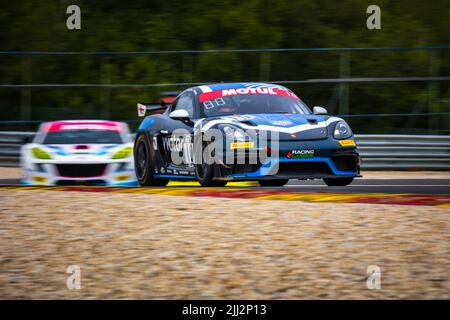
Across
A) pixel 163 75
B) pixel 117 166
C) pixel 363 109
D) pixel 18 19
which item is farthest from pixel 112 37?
pixel 117 166

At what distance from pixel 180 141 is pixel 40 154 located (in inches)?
103

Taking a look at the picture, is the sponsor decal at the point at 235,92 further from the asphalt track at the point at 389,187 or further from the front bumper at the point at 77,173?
the front bumper at the point at 77,173

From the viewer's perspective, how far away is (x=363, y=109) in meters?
19.9

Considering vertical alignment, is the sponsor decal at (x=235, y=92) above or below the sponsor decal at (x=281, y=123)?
above

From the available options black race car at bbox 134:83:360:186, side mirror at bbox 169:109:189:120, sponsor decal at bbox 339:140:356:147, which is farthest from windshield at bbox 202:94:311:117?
sponsor decal at bbox 339:140:356:147

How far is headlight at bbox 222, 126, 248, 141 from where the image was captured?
34.6ft

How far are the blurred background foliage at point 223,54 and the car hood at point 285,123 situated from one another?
8.28 meters

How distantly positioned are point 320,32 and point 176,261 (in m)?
18.9

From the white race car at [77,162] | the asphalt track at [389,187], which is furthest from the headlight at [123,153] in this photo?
the asphalt track at [389,187]

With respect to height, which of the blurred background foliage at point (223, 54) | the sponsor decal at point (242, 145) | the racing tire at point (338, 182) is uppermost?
the blurred background foliage at point (223, 54)

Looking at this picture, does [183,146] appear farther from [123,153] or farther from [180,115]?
[123,153]

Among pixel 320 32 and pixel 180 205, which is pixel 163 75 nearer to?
pixel 320 32

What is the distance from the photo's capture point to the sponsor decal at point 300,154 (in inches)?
414

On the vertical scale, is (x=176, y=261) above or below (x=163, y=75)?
below
